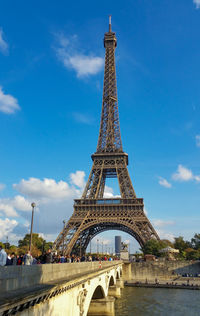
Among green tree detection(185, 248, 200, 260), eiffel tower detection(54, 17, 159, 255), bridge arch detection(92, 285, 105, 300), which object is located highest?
eiffel tower detection(54, 17, 159, 255)

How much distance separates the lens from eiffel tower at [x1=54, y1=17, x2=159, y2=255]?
60812mm

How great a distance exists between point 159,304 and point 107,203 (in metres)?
32.6

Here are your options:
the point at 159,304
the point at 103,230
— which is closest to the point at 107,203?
the point at 103,230

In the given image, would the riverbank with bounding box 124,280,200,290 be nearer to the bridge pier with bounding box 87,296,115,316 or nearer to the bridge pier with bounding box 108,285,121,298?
the bridge pier with bounding box 108,285,121,298

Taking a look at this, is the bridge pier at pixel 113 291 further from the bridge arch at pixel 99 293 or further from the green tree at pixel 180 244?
the green tree at pixel 180 244

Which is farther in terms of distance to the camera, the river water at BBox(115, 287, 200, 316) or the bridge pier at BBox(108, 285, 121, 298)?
the bridge pier at BBox(108, 285, 121, 298)

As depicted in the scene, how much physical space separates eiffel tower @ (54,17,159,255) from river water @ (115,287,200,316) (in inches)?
715

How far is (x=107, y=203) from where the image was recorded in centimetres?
6594

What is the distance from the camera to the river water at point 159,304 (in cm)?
3025

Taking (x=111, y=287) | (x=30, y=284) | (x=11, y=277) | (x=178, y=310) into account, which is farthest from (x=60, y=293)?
(x=111, y=287)

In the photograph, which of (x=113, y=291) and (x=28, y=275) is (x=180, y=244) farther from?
(x=28, y=275)

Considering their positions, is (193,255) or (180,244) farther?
(180,244)

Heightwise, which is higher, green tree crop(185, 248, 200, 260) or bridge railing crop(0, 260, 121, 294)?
bridge railing crop(0, 260, 121, 294)

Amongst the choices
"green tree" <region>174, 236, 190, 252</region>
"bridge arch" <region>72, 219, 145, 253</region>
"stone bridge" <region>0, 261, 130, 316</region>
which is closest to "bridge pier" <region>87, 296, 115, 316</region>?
"stone bridge" <region>0, 261, 130, 316</region>
